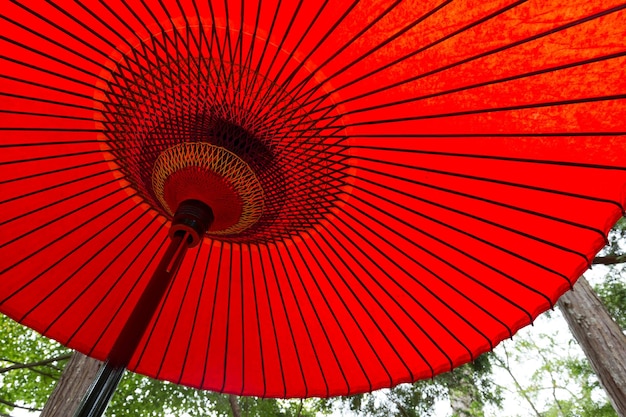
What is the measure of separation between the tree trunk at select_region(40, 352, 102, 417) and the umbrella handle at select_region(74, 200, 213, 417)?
3.13m

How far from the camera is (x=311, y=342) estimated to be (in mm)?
1852

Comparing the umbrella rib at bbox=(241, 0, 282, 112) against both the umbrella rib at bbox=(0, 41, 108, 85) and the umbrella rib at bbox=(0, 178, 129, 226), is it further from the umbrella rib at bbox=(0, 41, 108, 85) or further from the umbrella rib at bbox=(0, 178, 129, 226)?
the umbrella rib at bbox=(0, 178, 129, 226)

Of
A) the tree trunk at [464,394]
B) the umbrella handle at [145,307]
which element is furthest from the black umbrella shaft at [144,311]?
the tree trunk at [464,394]

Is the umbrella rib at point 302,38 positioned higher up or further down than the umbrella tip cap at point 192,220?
higher up

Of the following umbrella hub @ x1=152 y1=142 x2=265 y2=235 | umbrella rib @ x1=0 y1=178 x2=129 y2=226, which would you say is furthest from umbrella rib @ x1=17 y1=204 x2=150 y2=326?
umbrella hub @ x1=152 y1=142 x2=265 y2=235

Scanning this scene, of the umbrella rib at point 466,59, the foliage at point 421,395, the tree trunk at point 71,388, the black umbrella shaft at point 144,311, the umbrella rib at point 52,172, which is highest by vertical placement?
the foliage at point 421,395

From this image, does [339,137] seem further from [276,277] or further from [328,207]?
[276,277]

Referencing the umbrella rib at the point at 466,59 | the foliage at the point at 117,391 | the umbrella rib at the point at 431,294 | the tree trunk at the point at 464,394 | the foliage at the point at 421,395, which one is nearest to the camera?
the umbrella rib at the point at 466,59

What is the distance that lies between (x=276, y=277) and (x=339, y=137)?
2.28 feet

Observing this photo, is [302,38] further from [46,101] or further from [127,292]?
[127,292]

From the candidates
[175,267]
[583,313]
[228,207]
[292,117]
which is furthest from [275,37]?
[583,313]

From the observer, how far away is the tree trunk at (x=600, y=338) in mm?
4164

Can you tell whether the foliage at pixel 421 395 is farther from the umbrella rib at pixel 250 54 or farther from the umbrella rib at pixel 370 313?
the umbrella rib at pixel 250 54

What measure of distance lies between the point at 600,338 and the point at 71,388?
484cm
